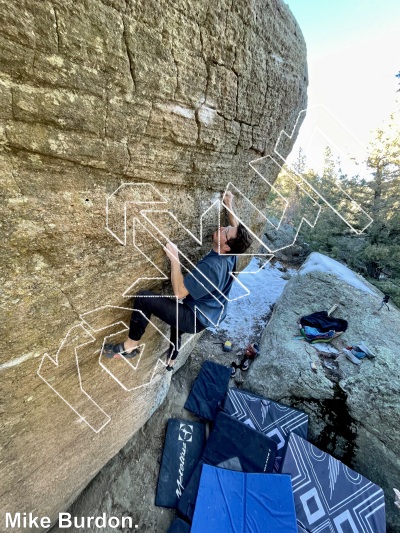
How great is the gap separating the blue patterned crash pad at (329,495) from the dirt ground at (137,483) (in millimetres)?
1762

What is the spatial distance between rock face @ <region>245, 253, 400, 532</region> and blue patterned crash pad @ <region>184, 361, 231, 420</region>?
0.55 metres

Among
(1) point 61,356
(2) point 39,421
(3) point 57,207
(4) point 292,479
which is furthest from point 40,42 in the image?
(4) point 292,479

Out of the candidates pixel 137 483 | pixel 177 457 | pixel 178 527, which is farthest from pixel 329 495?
pixel 137 483

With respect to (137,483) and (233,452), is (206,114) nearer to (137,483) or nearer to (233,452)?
(233,452)

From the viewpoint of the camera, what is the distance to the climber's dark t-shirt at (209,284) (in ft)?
7.43

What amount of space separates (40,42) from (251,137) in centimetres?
165

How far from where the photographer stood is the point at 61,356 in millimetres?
2092

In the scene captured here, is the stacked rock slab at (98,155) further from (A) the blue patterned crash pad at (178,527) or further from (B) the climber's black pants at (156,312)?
(A) the blue patterned crash pad at (178,527)

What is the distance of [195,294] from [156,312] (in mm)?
465

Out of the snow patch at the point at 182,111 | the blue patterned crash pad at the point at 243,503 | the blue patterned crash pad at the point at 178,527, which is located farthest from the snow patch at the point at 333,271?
the snow patch at the point at 182,111

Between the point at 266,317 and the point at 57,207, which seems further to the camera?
the point at 266,317

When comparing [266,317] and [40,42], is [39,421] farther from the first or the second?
[266,317]

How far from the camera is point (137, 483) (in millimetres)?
3900

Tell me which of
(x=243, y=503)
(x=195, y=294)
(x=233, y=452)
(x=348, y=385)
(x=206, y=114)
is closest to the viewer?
(x=206, y=114)
